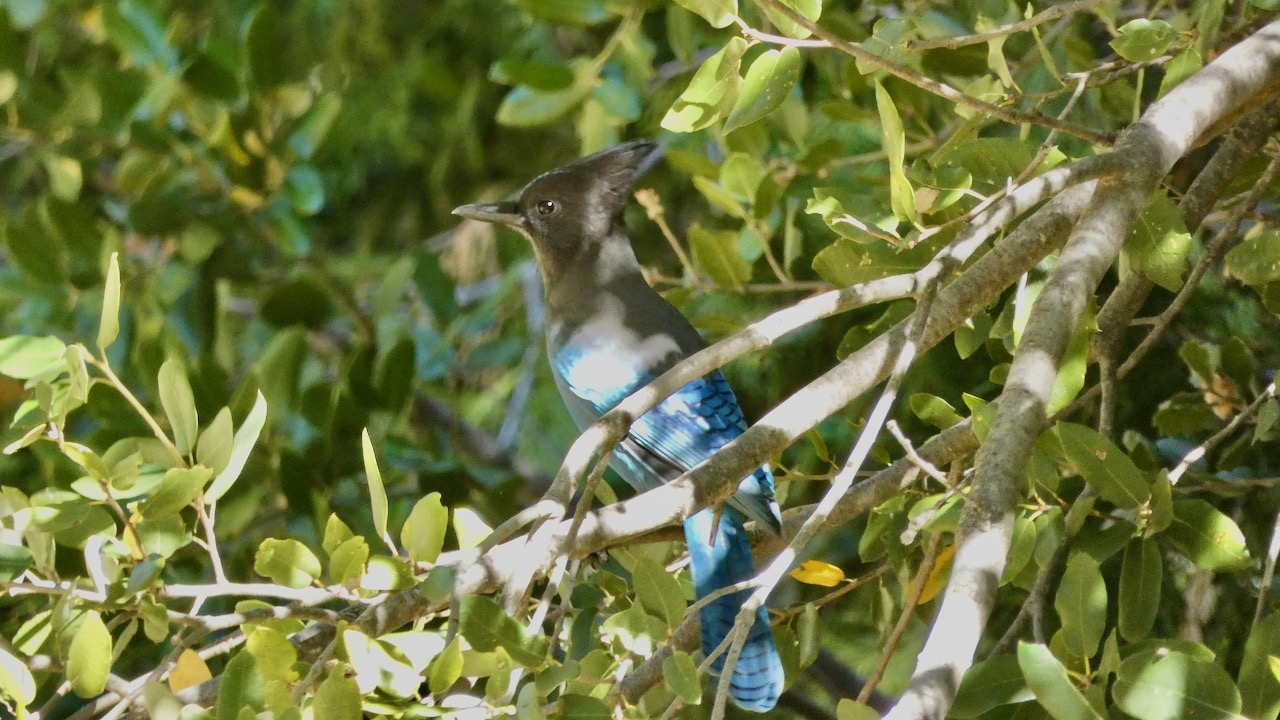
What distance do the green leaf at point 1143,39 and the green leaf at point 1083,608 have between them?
1.91ft

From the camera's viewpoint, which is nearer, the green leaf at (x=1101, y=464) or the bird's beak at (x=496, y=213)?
the green leaf at (x=1101, y=464)

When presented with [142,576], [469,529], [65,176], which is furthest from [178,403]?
[65,176]

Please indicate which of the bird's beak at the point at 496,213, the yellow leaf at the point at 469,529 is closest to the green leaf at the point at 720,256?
the bird's beak at the point at 496,213

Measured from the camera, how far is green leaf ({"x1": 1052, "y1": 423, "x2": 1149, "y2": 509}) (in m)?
1.20

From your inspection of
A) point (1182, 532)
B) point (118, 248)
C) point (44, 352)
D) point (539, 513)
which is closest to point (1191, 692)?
point (1182, 532)

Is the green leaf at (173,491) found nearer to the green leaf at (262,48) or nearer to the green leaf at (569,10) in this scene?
the green leaf at (569,10)

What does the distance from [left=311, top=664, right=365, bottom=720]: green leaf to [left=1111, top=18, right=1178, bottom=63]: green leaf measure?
98cm

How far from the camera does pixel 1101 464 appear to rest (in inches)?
47.6

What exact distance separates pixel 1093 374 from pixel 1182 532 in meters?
0.73

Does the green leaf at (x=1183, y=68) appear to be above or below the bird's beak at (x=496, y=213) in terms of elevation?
above

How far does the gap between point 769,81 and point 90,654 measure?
78 cm

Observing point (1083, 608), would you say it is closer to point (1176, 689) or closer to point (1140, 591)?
point (1176, 689)

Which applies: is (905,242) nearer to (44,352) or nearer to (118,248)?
(44,352)

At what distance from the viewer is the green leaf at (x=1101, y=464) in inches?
A: 47.2
